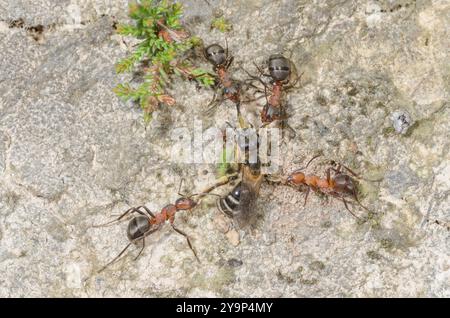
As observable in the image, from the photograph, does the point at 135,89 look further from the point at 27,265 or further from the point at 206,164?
the point at 27,265

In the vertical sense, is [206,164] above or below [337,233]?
above

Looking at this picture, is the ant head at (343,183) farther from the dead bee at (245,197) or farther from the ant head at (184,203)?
the ant head at (184,203)

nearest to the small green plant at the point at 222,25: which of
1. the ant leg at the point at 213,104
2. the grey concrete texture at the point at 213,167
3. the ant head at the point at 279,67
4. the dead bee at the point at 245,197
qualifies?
the grey concrete texture at the point at 213,167

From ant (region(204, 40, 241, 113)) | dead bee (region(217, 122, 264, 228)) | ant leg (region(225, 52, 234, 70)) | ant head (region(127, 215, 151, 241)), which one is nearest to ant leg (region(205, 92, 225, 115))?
ant (region(204, 40, 241, 113))

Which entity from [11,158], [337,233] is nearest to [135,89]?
Result: [11,158]

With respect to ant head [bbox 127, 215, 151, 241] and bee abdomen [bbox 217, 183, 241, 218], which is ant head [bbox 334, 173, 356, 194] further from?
ant head [bbox 127, 215, 151, 241]

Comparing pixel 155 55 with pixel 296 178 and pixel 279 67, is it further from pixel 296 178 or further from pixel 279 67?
pixel 296 178
